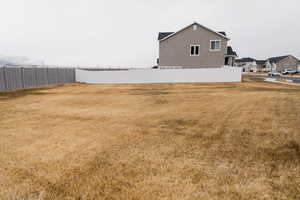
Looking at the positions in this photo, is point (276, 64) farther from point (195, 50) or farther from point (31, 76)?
point (31, 76)

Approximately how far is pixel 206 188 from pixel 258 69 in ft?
282

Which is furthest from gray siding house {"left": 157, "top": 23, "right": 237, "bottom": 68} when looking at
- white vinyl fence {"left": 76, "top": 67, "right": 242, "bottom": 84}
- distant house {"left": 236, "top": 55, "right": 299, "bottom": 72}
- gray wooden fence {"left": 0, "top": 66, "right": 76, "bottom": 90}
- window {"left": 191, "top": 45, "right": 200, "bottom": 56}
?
Result: distant house {"left": 236, "top": 55, "right": 299, "bottom": 72}

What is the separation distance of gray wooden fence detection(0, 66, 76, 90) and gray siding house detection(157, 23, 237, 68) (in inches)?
480

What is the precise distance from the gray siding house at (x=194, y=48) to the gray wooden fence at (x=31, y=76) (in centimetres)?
1220

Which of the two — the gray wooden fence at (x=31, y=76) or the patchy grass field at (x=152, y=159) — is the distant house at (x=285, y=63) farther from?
the patchy grass field at (x=152, y=159)

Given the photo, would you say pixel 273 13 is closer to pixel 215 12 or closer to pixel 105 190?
pixel 215 12

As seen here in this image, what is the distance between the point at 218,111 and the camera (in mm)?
5602

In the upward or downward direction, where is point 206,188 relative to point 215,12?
downward

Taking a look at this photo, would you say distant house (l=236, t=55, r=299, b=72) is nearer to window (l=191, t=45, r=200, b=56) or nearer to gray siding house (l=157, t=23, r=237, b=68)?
→ gray siding house (l=157, t=23, r=237, b=68)

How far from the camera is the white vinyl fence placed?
16078mm

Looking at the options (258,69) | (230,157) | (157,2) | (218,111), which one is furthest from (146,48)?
(258,69)

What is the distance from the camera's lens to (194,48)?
19.1 m

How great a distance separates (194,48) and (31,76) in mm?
17657

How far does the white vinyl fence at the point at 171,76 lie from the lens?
52.7 ft
